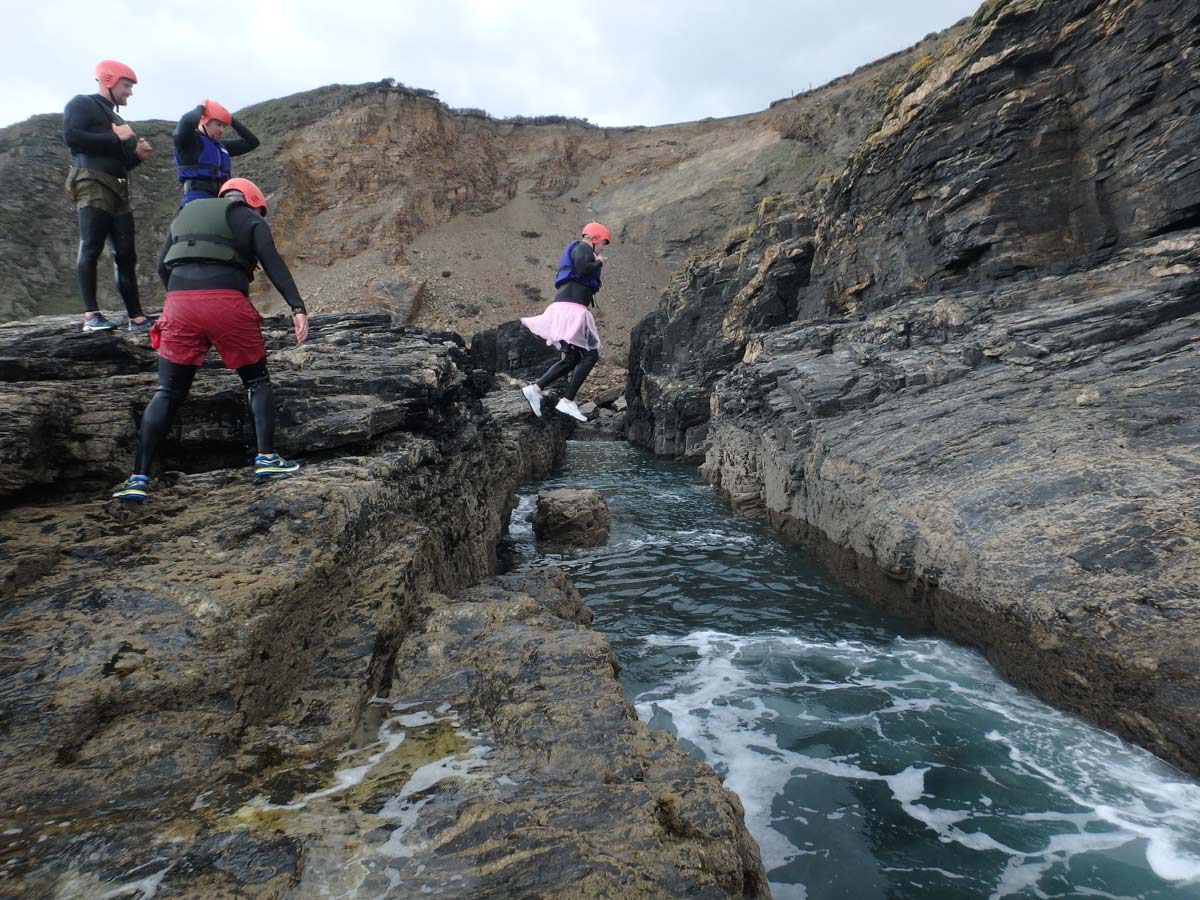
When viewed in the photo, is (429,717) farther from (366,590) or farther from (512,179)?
(512,179)

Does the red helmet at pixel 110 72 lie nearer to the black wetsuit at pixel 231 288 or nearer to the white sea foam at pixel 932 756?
the black wetsuit at pixel 231 288

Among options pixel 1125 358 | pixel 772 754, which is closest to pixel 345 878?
pixel 772 754

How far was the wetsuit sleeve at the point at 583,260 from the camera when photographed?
8.09 meters

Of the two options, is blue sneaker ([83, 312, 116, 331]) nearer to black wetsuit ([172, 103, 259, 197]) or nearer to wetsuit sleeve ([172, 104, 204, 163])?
black wetsuit ([172, 103, 259, 197])

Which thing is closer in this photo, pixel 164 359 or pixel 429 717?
pixel 429 717

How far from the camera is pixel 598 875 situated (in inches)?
86.7

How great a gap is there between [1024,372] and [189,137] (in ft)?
32.6

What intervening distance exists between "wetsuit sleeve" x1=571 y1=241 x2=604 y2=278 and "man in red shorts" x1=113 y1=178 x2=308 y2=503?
4.25m

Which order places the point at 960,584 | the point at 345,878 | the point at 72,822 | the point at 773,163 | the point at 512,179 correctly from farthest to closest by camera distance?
the point at 512,179 → the point at 773,163 → the point at 960,584 → the point at 72,822 → the point at 345,878

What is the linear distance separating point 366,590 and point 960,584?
576 centimetres

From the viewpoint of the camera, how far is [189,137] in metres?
5.36

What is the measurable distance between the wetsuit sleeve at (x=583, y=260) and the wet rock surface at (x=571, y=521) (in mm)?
4385

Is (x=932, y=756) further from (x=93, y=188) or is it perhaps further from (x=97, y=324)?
(x=93, y=188)

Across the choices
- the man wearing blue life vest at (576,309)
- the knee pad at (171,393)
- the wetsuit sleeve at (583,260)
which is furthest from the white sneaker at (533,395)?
the knee pad at (171,393)
